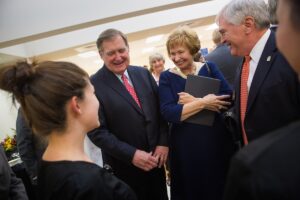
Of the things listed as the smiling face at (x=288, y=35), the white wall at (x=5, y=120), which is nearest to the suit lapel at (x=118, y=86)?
the smiling face at (x=288, y=35)

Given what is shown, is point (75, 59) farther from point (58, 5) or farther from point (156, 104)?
point (156, 104)

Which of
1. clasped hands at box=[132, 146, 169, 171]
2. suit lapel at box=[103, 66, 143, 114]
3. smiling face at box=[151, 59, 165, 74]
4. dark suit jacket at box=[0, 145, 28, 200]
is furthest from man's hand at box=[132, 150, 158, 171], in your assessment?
smiling face at box=[151, 59, 165, 74]

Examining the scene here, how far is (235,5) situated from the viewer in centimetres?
170

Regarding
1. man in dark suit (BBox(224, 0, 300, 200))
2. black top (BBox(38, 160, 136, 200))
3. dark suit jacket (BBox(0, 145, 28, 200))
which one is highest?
man in dark suit (BBox(224, 0, 300, 200))

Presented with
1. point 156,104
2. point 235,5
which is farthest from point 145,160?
point 235,5

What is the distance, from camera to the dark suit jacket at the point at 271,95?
1453mm

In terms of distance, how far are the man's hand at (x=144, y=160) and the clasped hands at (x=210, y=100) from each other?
15.6 inches

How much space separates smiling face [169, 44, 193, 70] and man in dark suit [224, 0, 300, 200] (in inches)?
57.3

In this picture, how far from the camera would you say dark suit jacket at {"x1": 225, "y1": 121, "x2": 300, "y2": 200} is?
0.48 meters

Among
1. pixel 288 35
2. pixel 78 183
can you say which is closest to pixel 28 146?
pixel 78 183

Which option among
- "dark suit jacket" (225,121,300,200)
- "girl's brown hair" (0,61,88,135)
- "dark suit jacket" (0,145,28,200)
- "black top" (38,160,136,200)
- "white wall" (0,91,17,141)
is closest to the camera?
"dark suit jacket" (225,121,300,200)

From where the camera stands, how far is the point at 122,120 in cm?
203

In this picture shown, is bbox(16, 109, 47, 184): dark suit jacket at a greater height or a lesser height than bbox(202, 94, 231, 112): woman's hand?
lesser

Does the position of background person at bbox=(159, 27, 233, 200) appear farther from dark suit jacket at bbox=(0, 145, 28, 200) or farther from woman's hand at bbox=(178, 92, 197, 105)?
dark suit jacket at bbox=(0, 145, 28, 200)
